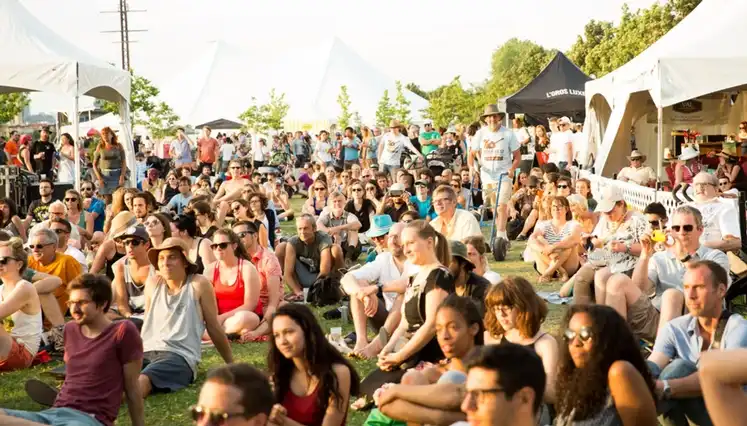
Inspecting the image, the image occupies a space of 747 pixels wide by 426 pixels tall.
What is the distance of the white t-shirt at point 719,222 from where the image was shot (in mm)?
9469

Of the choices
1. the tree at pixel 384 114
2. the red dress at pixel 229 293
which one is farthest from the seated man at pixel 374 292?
the tree at pixel 384 114

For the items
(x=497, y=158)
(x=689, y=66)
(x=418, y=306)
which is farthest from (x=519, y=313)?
(x=497, y=158)

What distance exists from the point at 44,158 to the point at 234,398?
22.4m

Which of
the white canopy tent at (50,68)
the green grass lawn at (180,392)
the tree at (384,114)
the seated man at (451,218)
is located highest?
the white canopy tent at (50,68)

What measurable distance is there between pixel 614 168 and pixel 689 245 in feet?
37.9

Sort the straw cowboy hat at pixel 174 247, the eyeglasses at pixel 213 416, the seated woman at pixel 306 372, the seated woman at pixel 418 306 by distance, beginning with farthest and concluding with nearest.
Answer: the straw cowboy hat at pixel 174 247, the seated woman at pixel 418 306, the seated woman at pixel 306 372, the eyeglasses at pixel 213 416

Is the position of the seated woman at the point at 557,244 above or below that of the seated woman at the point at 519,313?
below

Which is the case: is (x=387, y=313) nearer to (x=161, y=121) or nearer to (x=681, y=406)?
(x=681, y=406)

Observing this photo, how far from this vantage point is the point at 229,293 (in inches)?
356

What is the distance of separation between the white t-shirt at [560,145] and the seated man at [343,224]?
30.4 feet

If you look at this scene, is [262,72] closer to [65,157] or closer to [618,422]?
[65,157]

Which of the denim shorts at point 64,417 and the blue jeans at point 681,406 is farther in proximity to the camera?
the blue jeans at point 681,406

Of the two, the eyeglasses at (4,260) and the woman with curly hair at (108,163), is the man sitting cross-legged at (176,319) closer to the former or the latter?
the eyeglasses at (4,260)

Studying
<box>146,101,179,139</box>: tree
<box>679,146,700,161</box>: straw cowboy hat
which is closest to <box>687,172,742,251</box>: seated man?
<box>679,146,700,161</box>: straw cowboy hat
